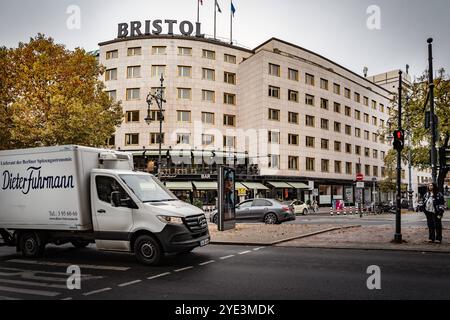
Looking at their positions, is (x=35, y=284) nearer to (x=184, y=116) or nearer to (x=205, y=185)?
(x=205, y=185)

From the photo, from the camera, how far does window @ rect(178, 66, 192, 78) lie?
147 feet

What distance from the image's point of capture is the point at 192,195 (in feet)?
137

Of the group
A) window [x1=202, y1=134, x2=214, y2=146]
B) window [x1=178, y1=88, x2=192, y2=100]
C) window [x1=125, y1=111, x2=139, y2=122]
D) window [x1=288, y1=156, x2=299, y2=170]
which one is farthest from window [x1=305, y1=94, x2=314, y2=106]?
window [x1=125, y1=111, x2=139, y2=122]

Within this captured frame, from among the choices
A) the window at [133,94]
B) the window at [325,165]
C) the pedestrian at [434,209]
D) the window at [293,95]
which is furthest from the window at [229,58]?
the pedestrian at [434,209]

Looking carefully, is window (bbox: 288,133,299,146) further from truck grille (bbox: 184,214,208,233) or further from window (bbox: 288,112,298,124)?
truck grille (bbox: 184,214,208,233)

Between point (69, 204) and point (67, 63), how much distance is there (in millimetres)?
19031

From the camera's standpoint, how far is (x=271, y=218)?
20266 millimetres

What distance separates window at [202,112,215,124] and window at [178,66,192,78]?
488cm

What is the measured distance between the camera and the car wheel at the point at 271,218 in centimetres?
2020

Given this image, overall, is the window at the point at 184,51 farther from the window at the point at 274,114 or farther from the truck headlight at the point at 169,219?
the truck headlight at the point at 169,219

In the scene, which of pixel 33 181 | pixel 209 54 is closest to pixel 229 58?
pixel 209 54

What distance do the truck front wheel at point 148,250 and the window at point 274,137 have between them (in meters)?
36.7
